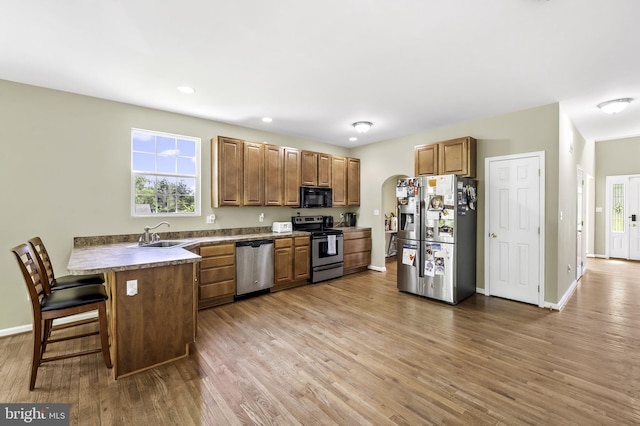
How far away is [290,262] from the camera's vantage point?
479cm

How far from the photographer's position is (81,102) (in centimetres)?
346

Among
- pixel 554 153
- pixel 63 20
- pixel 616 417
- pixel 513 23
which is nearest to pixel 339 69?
pixel 513 23

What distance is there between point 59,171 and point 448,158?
17.3ft

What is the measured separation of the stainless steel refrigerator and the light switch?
11.8 ft

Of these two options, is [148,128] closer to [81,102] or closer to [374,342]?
[81,102]

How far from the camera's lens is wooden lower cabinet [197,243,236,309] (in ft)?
12.5

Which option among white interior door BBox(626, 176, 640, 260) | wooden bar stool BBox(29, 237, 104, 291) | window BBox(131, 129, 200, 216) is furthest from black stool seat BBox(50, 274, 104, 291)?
white interior door BBox(626, 176, 640, 260)

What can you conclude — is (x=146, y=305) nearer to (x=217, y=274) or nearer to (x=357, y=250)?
(x=217, y=274)

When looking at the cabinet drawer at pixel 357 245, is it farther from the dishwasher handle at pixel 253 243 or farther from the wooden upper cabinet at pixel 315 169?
the dishwasher handle at pixel 253 243

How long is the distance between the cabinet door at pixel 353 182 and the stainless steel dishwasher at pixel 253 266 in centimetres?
238

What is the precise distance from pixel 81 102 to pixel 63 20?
1.68 m

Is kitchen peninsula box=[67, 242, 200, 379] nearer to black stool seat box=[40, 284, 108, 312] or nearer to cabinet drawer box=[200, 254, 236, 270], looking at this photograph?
black stool seat box=[40, 284, 108, 312]

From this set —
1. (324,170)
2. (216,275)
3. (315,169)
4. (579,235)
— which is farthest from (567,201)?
(216,275)

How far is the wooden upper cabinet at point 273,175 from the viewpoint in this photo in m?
4.85
